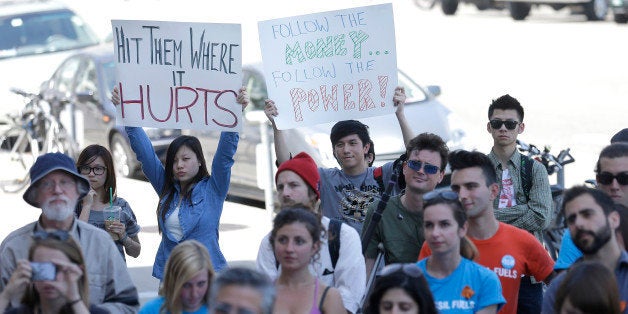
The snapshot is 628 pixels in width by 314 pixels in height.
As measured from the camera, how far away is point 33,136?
54.8 ft

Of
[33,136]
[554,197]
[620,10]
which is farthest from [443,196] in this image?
[620,10]

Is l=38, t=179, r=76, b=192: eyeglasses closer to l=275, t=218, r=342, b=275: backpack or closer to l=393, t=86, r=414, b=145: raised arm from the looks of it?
l=275, t=218, r=342, b=275: backpack

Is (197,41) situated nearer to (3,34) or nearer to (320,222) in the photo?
(320,222)

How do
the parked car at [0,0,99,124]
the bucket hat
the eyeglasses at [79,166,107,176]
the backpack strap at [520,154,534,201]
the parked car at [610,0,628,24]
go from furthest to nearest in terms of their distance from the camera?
the parked car at [610,0,628,24] < the parked car at [0,0,99,124] < the eyeglasses at [79,166,107,176] < the backpack strap at [520,154,534,201] < the bucket hat

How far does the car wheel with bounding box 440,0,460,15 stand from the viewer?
3679 centimetres

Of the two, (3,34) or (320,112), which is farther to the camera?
(3,34)

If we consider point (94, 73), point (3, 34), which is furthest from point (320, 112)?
point (3, 34)

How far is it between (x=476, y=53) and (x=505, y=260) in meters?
22.9

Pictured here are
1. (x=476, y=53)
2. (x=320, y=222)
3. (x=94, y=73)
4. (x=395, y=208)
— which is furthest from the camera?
(x=476, y=53)

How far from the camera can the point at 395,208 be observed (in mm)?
7258

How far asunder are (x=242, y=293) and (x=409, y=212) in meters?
2.30

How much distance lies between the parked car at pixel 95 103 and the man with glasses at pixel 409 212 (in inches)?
379

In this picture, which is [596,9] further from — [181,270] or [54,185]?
[181,270]

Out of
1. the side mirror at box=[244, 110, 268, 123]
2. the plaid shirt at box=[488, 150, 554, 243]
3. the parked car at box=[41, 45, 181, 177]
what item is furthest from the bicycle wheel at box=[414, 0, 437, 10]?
the plaid shirt at box=[488, 150, 554, 243]
